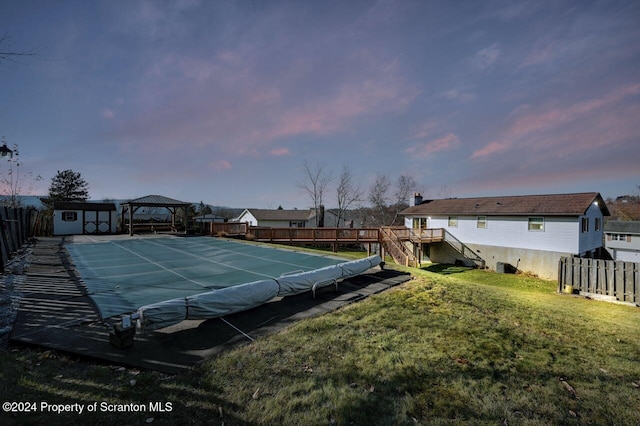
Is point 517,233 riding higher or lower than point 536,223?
lower

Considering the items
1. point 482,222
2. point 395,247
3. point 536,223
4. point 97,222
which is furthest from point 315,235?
point 97,222

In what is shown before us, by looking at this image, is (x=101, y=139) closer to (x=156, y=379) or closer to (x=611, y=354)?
(x=156, y=379)

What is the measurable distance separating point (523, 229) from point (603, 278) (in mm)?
8932

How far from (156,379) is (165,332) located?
1114 millimetres

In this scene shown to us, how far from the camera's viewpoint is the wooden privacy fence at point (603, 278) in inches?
347

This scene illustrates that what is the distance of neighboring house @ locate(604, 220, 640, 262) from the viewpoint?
2683 cm

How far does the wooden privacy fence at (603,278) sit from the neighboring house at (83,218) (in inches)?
1147

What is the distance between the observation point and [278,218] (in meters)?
36.4

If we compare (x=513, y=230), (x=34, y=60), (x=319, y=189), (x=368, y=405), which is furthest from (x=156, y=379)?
(x=319, y=189)

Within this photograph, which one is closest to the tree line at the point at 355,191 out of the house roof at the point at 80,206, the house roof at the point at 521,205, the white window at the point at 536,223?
the house roof at the point at 521,205

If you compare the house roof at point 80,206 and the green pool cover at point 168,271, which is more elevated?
the house roof at point 80,206

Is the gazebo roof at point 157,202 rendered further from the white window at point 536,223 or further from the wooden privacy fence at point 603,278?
the white window at point 536,223

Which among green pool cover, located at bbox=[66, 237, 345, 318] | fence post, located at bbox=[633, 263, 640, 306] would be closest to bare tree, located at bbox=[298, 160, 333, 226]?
green pool cover, located at bbox=[66, 237, 345, 318]

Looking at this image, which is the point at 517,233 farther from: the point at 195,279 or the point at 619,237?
the point at 619,237
